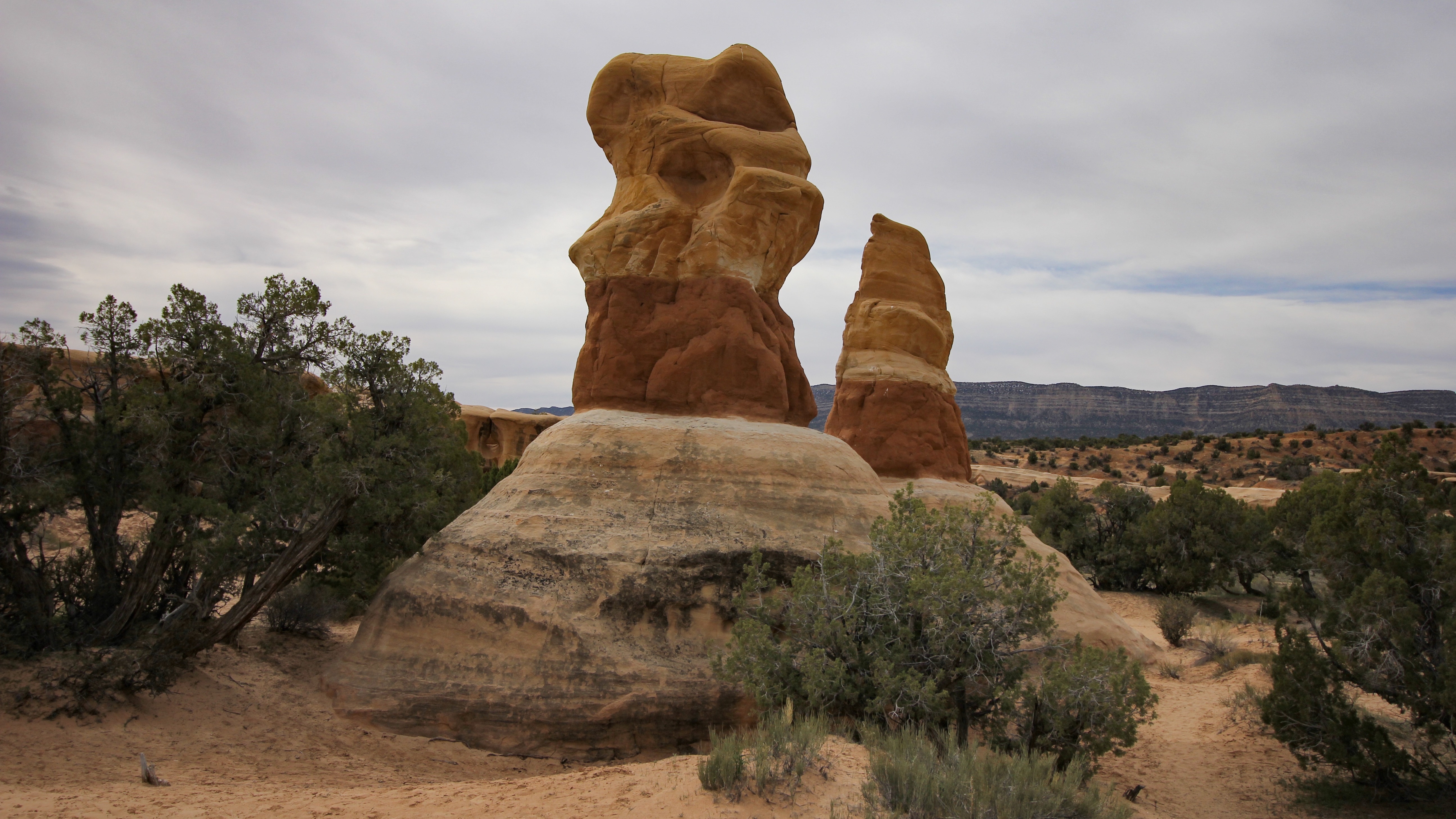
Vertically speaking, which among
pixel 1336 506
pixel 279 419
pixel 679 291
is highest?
pixel 679 291

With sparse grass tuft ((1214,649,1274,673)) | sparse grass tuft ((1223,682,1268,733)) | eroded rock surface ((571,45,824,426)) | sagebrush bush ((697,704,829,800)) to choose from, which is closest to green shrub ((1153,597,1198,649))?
sparse grass tuft ((1214,649,1274,673))

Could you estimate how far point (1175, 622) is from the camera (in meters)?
18.9

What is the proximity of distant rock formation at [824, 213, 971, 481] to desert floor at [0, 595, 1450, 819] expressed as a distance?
684 cm

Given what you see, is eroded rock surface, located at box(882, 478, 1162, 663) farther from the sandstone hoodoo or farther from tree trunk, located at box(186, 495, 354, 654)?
tree trunk, located at box(186, 495, 354, 654)

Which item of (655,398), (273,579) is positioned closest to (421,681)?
(273,579)

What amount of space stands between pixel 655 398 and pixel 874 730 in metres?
7.40

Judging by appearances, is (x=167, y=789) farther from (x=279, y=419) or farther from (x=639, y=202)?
(x=639, y=202)

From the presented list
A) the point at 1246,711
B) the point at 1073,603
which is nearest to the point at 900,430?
the point at 1073,603

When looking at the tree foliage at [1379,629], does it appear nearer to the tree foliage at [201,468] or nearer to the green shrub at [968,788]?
the green shrub at [968,788]

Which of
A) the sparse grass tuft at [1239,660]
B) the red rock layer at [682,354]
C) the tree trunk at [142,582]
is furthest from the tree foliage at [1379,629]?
the tree trunk at [142,582]

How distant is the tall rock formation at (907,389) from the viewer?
54.3ft

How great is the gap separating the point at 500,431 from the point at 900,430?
86.0 feet

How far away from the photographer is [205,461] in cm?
1093

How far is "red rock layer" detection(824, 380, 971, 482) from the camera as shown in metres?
17.3
